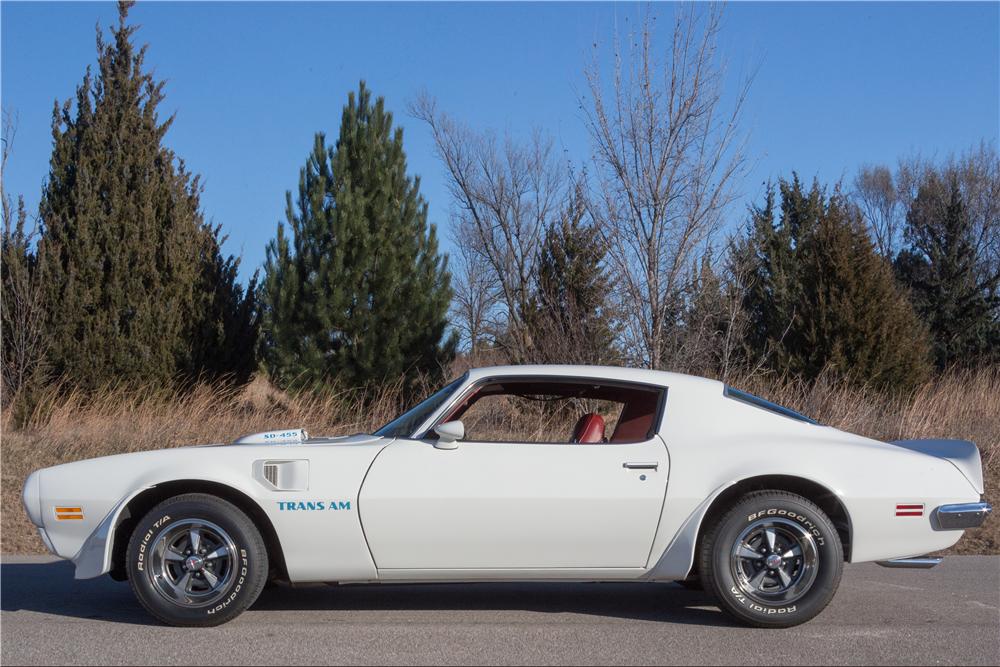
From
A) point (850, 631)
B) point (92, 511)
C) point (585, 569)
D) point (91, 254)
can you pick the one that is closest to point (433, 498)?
point (585, 569)

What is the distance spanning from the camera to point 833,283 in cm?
1742

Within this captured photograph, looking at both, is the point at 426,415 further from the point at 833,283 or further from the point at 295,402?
the point at 833,283

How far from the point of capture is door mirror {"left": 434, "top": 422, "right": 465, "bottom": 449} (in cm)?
431

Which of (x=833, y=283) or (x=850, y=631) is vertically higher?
(x=833, y=283)

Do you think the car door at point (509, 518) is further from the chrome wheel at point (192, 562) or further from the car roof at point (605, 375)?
the chrome wheel at point (192, 562)

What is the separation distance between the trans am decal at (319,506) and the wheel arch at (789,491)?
5.88 feet

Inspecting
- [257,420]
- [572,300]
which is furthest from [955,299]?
[257,420]

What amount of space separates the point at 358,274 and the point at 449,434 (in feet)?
36.4

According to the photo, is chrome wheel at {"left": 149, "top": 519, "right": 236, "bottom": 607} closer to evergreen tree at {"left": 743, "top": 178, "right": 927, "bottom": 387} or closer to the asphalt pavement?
the asphalt pavement

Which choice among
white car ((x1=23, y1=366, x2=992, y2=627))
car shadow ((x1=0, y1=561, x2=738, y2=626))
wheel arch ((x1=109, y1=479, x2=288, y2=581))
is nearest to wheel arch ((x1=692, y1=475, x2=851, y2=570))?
white car ((x1=23, y1=366, x2=992, y2=627))

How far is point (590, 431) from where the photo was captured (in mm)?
4910

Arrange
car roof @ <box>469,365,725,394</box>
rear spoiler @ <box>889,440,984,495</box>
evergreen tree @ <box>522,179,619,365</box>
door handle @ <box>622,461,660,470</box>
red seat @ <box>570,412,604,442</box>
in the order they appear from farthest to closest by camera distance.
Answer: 1. evergreen tree @ <box>522,179,619,365</box>
2. red seat @ <box>570,412,604,442</box>
3. car roof @ <box>469,365,725,394</box>
4. rear spoiler @ <box>889,440,984,495</box>
5. door handle @ <box>622,461,660,470</box>

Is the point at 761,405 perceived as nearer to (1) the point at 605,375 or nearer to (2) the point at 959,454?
(1) the point at 605,375

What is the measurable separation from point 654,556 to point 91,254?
43.8 feet
